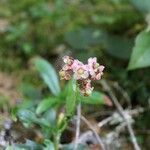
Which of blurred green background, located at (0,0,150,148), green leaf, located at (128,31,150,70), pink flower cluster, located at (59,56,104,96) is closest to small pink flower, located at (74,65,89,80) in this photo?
pink flower cluster, located at (59,56,104,96)

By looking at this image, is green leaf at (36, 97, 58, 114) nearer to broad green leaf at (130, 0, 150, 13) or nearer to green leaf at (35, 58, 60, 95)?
green leaf at (35, 58, 60, 95)

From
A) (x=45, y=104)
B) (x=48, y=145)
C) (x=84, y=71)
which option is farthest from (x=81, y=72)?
(x=45, y=104)

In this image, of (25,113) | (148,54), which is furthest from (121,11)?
(25,113)

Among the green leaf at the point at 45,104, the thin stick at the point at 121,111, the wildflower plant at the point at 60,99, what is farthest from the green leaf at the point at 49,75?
the thin stick at the point at 121,111

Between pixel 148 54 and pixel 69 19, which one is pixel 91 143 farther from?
pixel 69 19

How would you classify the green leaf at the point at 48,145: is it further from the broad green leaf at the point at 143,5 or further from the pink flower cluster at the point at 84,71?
the broad green leaf at the point at 143,5

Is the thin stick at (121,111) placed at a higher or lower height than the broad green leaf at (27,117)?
higher

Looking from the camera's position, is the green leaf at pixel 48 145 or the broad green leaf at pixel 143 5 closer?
the green leaf at pixel 48 145
